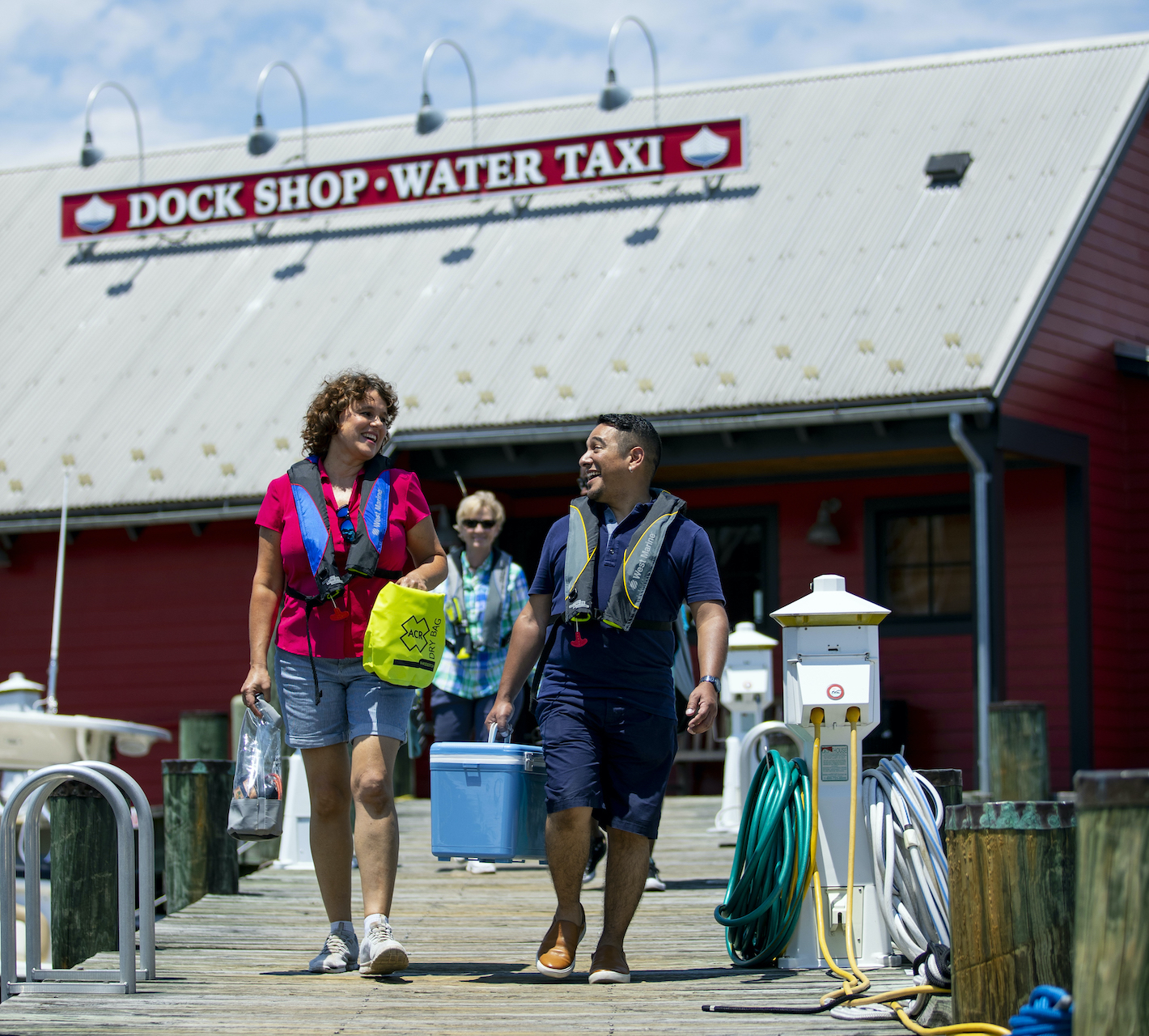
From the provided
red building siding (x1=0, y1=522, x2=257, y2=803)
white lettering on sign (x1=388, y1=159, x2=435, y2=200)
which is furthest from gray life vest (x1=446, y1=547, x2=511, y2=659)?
white lettering on sign (x1=388, y1=159, x2=435, y2=200)

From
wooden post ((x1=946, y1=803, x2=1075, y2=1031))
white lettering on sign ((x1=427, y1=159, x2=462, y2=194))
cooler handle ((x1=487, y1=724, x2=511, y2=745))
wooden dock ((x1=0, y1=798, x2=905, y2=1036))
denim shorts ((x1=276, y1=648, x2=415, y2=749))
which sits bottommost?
wooden dock ((x1=0, y1=798, x2=905, y2=1036))

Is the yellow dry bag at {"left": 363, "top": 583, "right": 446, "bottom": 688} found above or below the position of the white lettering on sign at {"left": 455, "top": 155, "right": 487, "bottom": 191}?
below

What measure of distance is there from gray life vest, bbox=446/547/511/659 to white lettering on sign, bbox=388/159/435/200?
7.78m

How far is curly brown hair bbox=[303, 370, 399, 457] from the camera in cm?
567

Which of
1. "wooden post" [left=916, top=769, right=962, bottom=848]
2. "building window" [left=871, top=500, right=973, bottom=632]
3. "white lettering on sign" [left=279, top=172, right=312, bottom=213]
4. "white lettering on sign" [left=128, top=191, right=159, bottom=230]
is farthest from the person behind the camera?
"white lettering on sign" [left=128, top=191, right=159, bottom=230]

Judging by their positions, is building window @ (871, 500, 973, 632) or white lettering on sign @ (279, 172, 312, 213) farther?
white lettering on sign @ (279, 172, 312, 213)

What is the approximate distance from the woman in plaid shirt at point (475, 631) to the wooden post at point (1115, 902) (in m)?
4.83

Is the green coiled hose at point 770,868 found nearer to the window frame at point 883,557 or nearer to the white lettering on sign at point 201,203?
the window frame at point 883,557

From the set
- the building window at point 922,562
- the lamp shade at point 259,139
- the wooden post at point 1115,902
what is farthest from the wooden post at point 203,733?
the wooden post at point 1115,902

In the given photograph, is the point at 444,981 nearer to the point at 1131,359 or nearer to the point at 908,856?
the point at 908,856

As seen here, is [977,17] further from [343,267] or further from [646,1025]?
[646,1025]

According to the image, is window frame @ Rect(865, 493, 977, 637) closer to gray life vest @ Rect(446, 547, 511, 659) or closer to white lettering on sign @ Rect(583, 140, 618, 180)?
white lettering on sign @ Rect(583, 140, 618, 180)

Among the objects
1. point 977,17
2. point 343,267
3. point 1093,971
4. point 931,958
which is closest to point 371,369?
point 343,267

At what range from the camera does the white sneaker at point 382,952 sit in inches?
207
